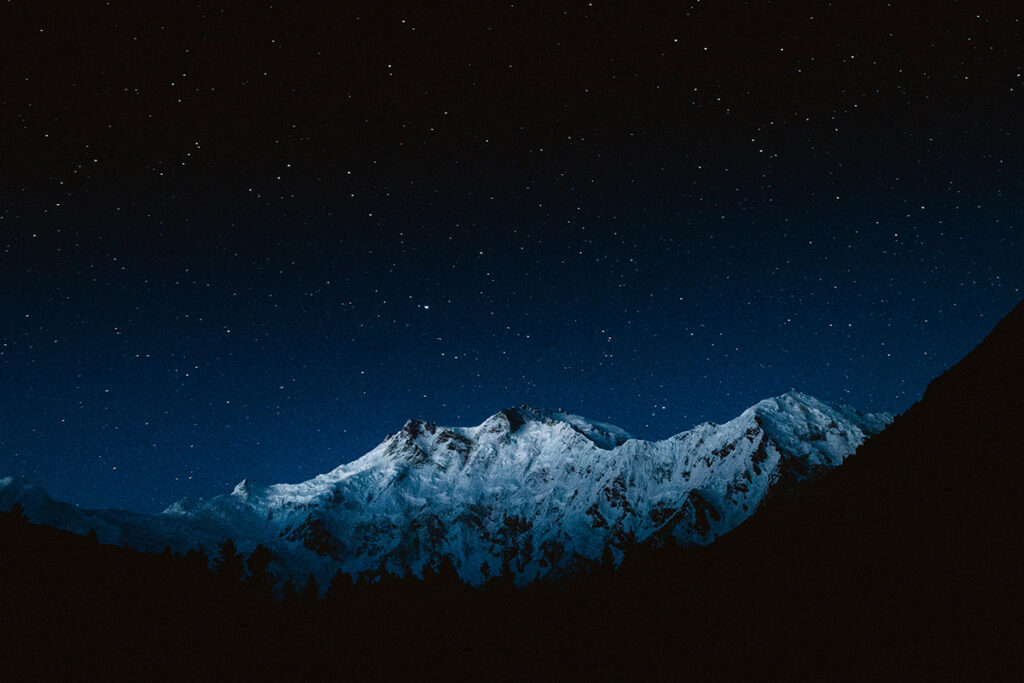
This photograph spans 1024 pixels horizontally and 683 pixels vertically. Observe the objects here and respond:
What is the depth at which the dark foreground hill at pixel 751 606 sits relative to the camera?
112ft

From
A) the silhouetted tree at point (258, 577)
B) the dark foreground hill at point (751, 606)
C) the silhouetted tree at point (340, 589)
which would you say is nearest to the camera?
the dark foreground hill at point (751, 606)

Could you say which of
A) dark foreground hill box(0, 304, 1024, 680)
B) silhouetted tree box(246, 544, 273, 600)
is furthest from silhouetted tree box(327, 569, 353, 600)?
dark foreground hill box(0, 304, 1024, 680)

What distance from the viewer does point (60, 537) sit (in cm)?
6569

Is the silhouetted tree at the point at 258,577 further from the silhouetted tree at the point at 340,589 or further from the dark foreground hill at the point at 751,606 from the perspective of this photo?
the dark foreground hill at the point at 751,606

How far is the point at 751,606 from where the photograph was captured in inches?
2130

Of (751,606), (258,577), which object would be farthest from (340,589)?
(751,606)

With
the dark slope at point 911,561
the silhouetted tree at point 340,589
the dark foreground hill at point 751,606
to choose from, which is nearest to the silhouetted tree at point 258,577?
the silhouetted tree at point 340,589

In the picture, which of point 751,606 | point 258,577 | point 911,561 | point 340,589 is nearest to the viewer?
point 911,561

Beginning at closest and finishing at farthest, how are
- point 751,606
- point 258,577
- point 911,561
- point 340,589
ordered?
point 911,561 → point 751,606 → point 258,577 → point 340,589

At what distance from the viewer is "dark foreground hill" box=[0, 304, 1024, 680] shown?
112ft

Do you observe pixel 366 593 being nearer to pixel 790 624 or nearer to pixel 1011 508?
pixel 790 624

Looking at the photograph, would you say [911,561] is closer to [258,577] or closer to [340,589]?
[258,577]

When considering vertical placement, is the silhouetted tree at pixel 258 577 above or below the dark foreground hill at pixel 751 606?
above

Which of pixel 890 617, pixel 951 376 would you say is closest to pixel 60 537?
A: pixel 890 617
